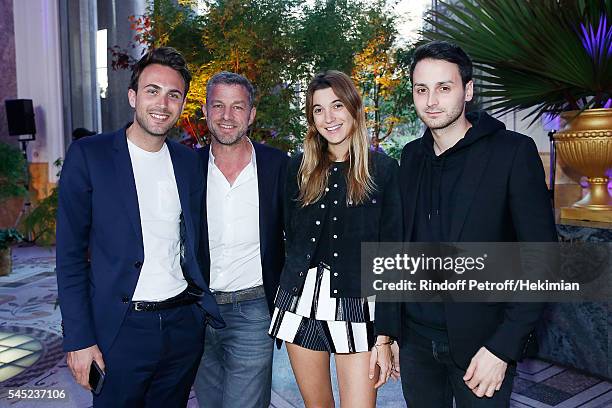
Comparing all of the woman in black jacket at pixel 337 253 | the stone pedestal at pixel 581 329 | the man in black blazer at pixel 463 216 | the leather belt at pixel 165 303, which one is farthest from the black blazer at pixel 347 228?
the stone pedestal at pixel 581 329

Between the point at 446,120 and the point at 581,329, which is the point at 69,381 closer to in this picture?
the point at 446,120

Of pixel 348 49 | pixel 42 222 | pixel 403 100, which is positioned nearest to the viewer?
pixel 42 222

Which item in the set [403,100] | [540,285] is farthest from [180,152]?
[403,100]

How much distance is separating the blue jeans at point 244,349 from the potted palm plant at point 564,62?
2.15 meters

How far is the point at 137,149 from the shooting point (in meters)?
2.12

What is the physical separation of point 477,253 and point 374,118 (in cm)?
782

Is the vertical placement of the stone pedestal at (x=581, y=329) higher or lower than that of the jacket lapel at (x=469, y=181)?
lower

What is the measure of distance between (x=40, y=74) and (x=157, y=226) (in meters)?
9.35

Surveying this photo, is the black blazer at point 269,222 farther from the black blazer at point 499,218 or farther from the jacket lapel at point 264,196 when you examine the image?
the black blazer at point 499,218

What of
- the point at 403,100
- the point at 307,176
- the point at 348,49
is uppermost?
the point at 348,49

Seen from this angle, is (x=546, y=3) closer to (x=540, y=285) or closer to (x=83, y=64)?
(x=540, y=285)

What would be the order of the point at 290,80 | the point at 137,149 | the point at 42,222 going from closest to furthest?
the point at 137,149, the point at 42,222, the point at 290,80

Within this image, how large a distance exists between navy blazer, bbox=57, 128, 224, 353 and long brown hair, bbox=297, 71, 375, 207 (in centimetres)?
66

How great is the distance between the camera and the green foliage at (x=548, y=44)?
329cm
